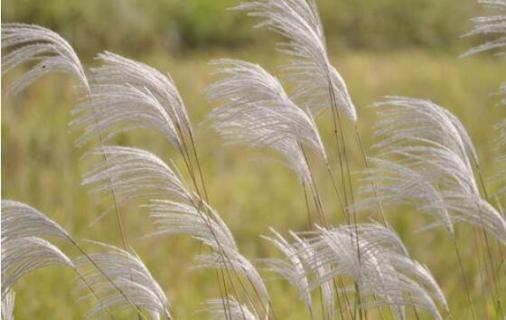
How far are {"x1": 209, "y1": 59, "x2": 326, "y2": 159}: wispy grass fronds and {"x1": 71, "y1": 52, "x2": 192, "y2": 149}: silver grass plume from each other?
72 mm

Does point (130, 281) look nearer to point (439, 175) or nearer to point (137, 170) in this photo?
point (137, 170)

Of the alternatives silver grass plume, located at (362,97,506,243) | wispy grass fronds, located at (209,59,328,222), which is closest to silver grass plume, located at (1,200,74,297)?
wispy grass fronds, located at (209,59,328,222)

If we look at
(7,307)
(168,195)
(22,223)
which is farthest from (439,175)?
(7,307)

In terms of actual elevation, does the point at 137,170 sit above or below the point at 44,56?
below

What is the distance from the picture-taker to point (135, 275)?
6.46 ft

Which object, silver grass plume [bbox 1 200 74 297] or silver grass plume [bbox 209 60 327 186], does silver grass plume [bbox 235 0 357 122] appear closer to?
silver grass plume [bbox 209 60 327 186]

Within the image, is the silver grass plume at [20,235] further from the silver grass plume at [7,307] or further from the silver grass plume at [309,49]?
the silver grass plume at [309,49]

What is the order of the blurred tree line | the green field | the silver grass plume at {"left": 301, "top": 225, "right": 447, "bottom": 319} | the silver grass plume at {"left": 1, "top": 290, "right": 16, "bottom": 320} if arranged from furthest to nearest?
the blurred tree line
the green field
the silver grass plume at {"left": 1, "top": 290, "right": 16, "bottom": 320}
the silver grass plume at {"left": 301, "top": 225, "right": 447, "bottom": 319}

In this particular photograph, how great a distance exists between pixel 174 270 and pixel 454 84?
3.95 meters

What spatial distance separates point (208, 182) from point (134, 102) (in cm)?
375

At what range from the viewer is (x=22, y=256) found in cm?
191

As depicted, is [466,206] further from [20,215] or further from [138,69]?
[20,215]

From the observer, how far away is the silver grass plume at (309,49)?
1880mm

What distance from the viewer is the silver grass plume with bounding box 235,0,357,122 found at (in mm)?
1880
